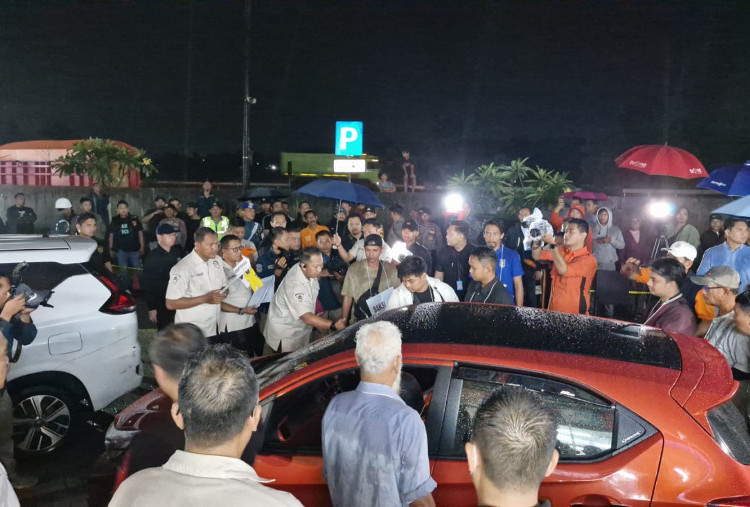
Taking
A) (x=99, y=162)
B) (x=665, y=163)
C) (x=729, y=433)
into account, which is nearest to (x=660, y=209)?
(x=665, y=163)

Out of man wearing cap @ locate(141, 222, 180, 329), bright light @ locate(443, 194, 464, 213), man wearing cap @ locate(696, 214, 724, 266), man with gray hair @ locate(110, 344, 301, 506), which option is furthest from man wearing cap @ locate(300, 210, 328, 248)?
man with gray hair @ locate(110, 344, 301, 506)

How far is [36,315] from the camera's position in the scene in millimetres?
4934

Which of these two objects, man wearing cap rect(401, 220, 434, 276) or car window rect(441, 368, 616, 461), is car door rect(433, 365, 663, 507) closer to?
car window rect(441, 368, 616, 461)

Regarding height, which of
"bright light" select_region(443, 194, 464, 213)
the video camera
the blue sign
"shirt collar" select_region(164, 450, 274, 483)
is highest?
the blue sign

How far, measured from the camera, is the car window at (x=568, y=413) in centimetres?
288

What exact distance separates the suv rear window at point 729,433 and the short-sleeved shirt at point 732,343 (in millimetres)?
1174

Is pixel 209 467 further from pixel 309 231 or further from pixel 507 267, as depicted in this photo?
pixel 309 231

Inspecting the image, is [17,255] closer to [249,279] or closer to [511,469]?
[249,279]

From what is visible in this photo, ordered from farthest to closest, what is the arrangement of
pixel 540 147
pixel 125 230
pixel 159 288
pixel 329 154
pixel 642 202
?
pixel 329 154 < pixel 540 147 < pixel 642 202 < pixel 125 230 < pixel 159 288

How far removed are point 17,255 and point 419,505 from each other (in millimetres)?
4005

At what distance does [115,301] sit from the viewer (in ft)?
17.6

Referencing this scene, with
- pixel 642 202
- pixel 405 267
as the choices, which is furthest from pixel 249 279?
pixel 642 202

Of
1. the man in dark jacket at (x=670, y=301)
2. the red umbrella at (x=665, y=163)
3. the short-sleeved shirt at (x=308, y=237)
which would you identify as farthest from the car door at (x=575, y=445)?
the red umbrella at (x=665, y=163)

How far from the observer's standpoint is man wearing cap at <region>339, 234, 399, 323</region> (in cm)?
580
